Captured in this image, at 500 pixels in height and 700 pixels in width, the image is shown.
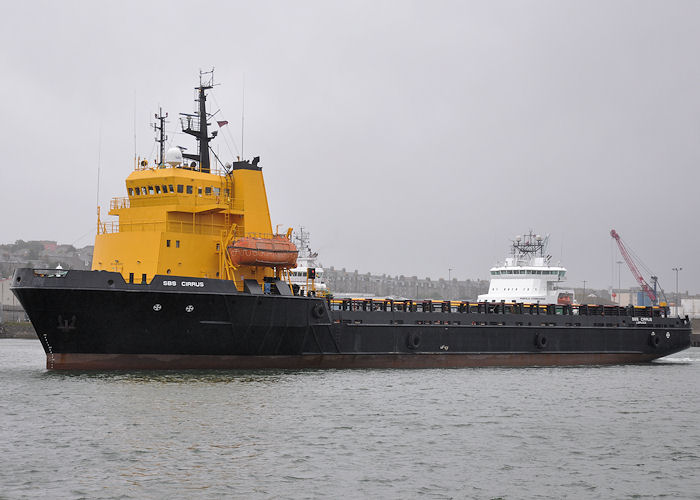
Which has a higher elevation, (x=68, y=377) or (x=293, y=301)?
(x=293, y=301)

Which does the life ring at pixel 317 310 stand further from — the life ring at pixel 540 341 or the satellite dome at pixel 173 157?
the life ring at pixel 540 341

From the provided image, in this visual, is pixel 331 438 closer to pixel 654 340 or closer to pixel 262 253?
pixel 262 253

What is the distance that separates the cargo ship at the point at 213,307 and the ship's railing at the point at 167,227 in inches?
1.9

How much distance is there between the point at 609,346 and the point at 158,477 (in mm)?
29606

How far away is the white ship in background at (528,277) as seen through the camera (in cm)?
4909

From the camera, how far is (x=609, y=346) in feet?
128

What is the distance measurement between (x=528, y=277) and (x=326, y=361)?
2288 centimetres

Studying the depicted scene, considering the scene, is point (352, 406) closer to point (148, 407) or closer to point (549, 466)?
point (148, 407)

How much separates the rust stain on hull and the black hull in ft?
0.12

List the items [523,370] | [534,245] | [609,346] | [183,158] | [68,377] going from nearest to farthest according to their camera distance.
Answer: [68,377], [183,158], [523,370], [609,346], [534,245]

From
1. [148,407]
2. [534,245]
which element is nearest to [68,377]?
[148,407]

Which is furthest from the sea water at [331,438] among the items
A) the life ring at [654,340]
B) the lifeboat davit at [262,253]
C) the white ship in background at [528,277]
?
the white ship in background at [528,277]

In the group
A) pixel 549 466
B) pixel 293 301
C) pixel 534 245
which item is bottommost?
pixel 549 466

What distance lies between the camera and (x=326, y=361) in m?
29.8
